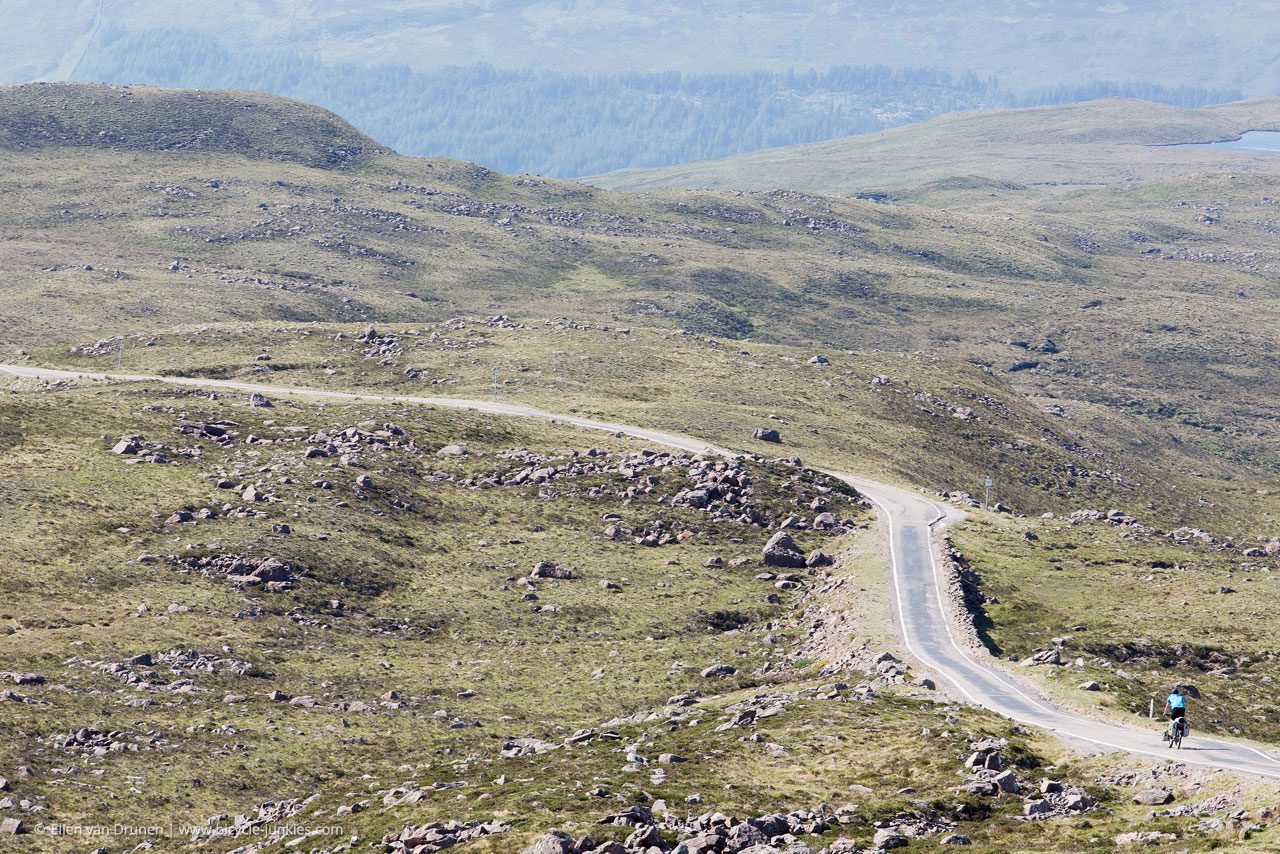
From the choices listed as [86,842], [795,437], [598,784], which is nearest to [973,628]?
[598,784]

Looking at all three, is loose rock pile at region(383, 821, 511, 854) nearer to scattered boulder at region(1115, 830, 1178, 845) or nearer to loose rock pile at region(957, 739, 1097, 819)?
loose rock pile at region(957, 739, 1097, 819)

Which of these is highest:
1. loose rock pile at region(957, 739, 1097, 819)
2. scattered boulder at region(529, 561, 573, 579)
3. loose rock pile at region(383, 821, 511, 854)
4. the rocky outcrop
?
loose rock pile at region(957, 739, 1097, 819)

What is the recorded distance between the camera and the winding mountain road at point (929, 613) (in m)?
51.2

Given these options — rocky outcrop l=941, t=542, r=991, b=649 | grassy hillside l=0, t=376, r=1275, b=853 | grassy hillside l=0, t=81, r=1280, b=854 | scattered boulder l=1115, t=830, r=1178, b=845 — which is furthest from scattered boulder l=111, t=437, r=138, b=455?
scattered boulder l=1115, t=830, r=1178, b=845

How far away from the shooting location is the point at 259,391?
12862 cm

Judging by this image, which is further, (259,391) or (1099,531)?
(259,391)

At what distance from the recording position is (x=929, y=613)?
255 ft

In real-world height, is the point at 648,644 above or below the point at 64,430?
below

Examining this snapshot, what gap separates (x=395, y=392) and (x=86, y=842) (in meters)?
90.0

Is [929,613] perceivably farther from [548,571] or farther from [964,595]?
[548,571]

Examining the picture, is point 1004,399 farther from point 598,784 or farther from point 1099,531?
point 598,784

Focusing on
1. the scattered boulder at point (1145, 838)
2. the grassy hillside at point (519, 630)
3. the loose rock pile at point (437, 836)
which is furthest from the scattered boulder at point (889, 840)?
the loose rock pile at point (437, 836)

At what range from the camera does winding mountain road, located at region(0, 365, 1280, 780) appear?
168 ft

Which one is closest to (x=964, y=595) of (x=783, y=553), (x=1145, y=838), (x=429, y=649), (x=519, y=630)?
(x=783, y=553)
